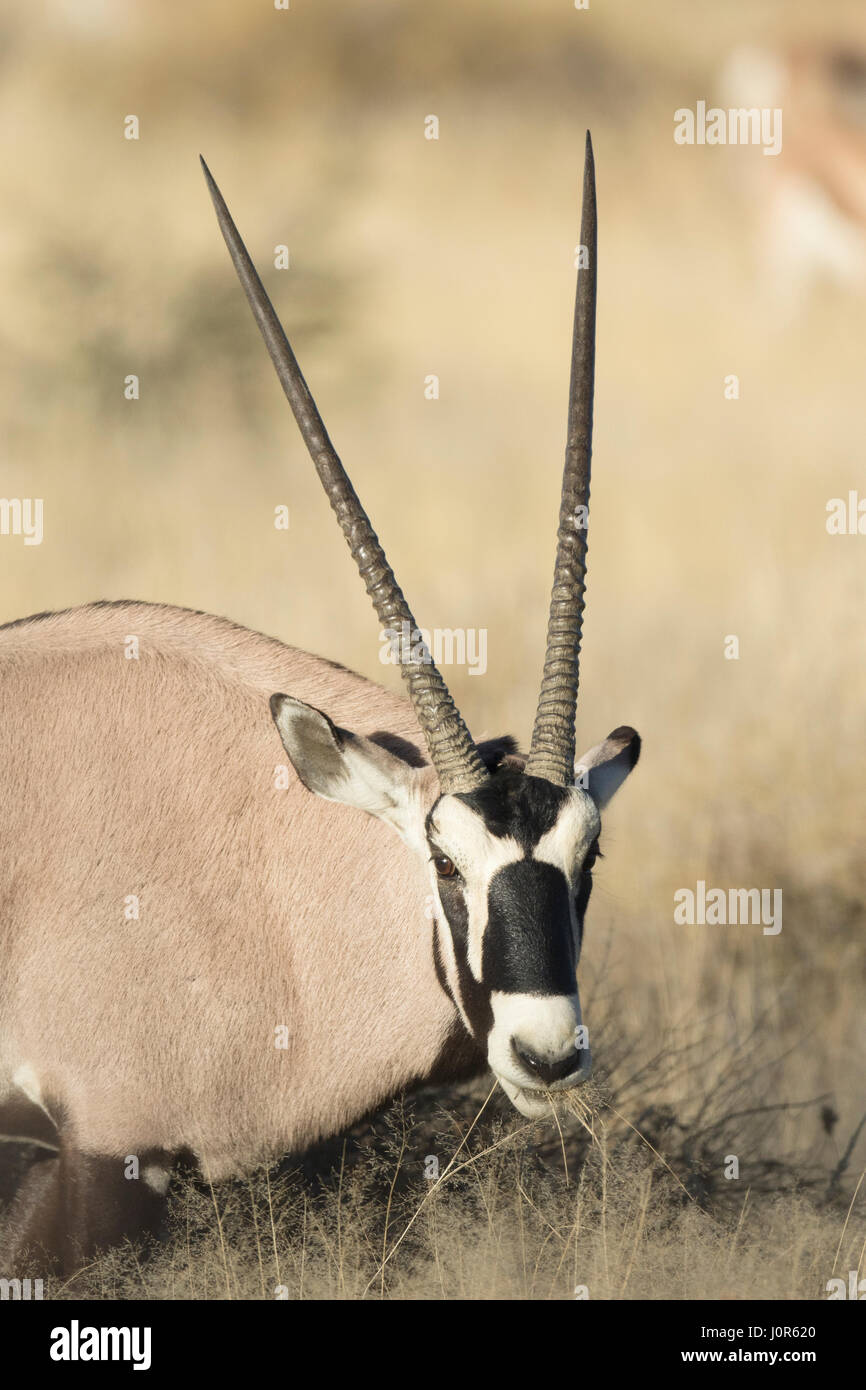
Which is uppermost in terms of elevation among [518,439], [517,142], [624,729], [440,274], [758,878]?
[517,142]

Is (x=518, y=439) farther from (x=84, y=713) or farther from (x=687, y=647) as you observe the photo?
(x=84, y=713)

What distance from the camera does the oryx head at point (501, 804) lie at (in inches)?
157

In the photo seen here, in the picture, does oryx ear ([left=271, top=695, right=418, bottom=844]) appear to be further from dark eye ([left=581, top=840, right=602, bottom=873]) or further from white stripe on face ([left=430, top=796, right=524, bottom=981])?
dark eye ([left=581, top=840, right=602, bottom=873])

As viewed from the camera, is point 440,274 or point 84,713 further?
point 440,274

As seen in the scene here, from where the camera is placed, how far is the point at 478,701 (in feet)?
29.8

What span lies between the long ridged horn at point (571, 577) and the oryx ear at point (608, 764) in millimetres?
229

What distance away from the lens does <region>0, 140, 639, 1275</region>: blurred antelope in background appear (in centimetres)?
449

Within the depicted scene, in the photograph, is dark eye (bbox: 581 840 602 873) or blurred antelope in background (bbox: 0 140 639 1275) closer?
dark eye (bbox: 581 840 602 873)

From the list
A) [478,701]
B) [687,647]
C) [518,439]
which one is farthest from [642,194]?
[478,701]

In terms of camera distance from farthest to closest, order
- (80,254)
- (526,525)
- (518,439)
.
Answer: (80,254), (518,439), (526,525)

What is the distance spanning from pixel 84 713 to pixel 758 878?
14.3 feet

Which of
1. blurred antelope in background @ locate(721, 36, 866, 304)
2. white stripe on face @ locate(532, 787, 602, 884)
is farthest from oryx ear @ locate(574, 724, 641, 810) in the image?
blurred antelope in background @ locate(721, 36, 866, 304)

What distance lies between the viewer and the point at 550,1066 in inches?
154

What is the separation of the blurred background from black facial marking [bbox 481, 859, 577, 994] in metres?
2.76
